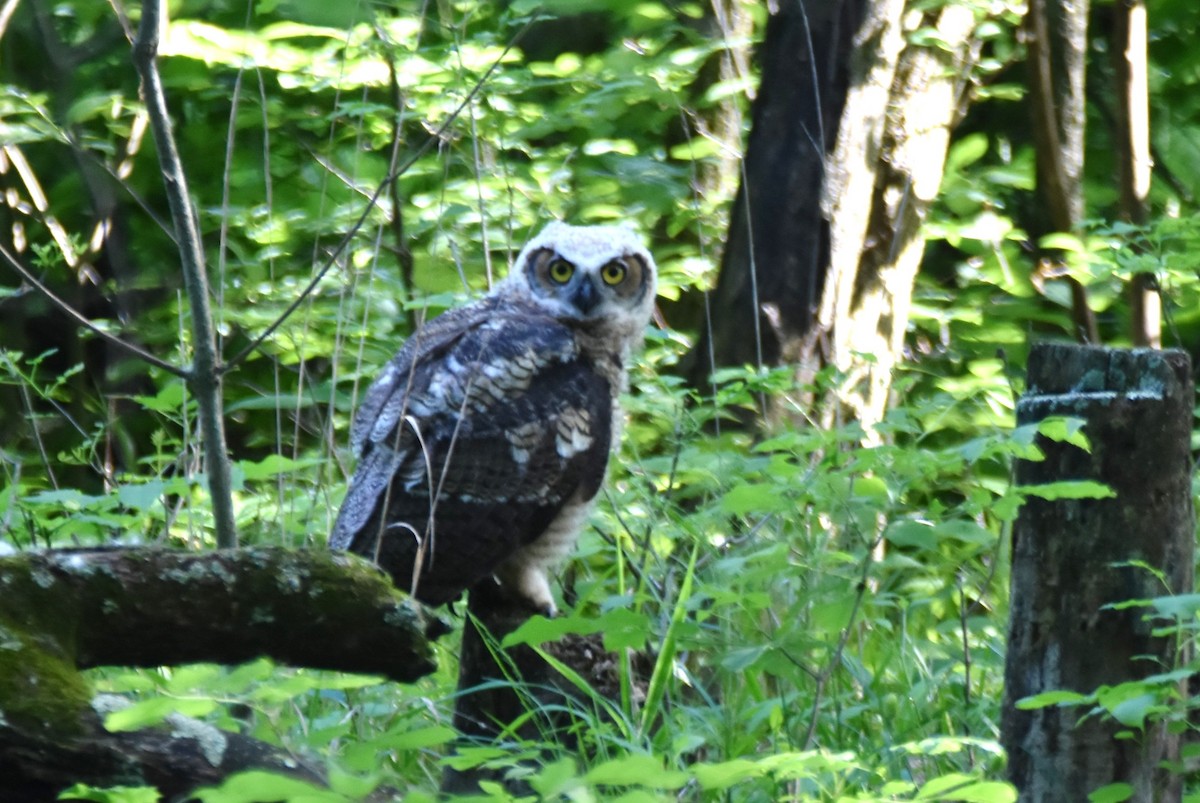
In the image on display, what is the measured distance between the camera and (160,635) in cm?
159

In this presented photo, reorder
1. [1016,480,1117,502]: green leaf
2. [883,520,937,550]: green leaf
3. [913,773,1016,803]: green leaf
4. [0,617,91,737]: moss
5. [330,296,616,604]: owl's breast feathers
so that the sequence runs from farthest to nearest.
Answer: [330,296,616,604]: owl's breast feathers < [883,520,937,550]: green leaf < [1016,480,1117,502]: green leaf < [913,773,1016,803]: green leaf < [0,617,91,737]: moss

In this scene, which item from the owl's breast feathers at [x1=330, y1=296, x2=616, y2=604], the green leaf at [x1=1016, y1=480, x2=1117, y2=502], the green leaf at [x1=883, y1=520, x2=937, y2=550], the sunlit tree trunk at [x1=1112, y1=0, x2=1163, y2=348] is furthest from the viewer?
the sunlit tree trunk at [x1=1112, y1=0, x2=1163, y2=348]

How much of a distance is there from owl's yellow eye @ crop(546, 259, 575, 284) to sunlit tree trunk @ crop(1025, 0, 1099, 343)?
7.53 ft

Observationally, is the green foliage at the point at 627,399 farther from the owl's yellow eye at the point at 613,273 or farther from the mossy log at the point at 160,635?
the owl's yellow eye at the point at 613,273

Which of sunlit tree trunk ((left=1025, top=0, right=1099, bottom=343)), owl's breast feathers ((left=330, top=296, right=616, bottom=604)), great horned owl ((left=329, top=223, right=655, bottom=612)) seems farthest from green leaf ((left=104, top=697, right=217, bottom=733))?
sunlit tree trunk ((left=1025, top=0, right=1099, bottom=343))

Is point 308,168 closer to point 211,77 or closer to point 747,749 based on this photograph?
point 211,77

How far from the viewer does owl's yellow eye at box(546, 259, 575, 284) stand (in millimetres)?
3986

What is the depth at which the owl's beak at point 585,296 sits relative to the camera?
392 centimetres

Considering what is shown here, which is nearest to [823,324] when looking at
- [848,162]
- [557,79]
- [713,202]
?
[848,162]

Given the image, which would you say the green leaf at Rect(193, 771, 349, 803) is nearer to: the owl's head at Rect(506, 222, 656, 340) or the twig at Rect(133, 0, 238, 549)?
the twig at Rect(133, 0, 238, 549)

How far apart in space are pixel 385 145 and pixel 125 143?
1.35 m

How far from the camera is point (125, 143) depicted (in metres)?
5.93

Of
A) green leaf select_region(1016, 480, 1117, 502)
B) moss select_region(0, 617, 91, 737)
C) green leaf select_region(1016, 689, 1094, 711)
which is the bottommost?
green leaf select_region(1016, 689, 1094, 711)

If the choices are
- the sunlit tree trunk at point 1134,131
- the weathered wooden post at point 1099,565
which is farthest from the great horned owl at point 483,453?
the sunlit tree trunk at point 1134,131
